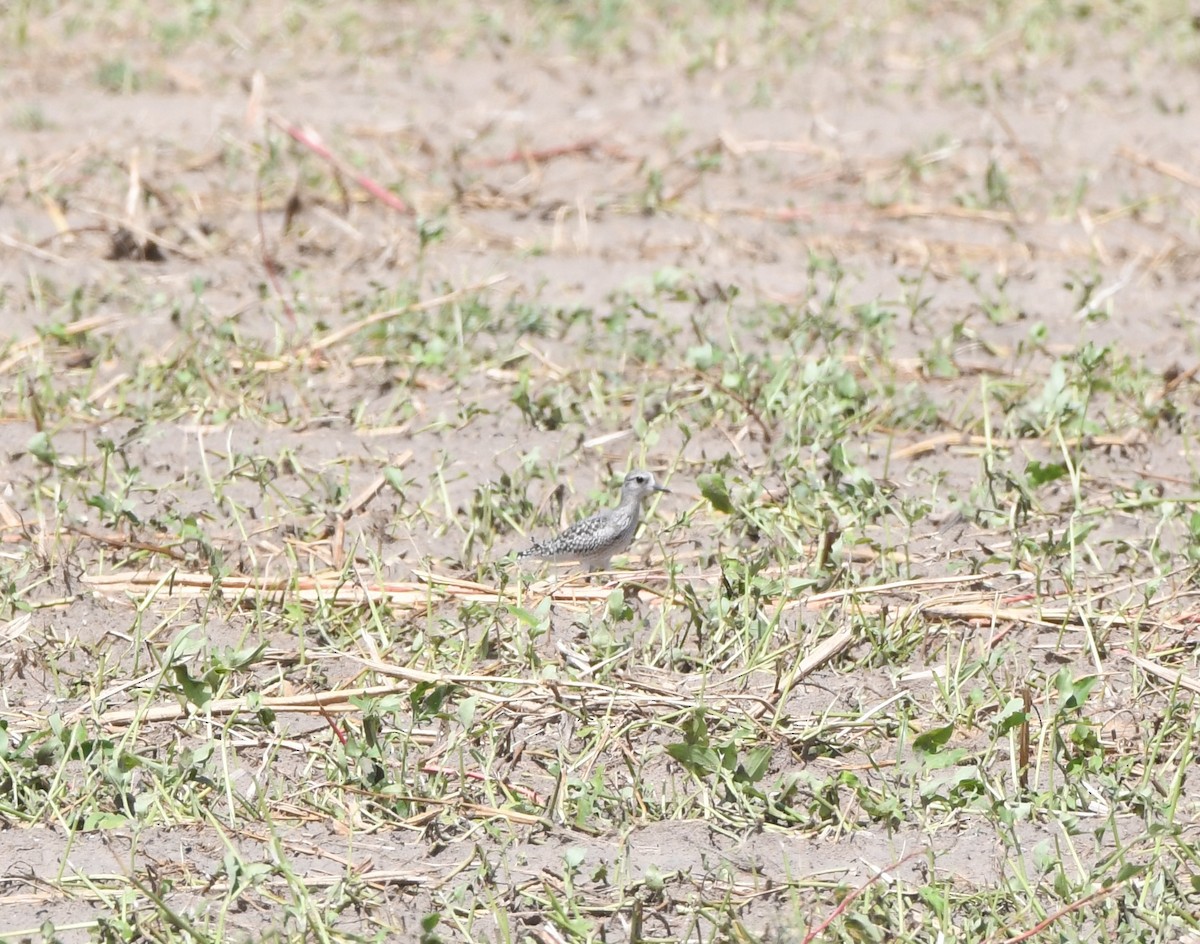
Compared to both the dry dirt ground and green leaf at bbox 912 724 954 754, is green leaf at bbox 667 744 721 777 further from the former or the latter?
green leaf at bbox 912 724 954 754

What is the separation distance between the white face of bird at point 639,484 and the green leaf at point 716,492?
0.14 meters

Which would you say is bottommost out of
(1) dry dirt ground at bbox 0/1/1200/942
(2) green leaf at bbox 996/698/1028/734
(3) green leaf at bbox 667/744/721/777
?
(1) dry dirt ground at bbox 0/1/1200/942

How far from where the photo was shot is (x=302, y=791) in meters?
3.76

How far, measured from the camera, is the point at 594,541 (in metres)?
4.60

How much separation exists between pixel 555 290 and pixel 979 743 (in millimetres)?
3075

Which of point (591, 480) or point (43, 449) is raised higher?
point (43, 449)

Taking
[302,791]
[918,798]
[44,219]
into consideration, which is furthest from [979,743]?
[44,219]

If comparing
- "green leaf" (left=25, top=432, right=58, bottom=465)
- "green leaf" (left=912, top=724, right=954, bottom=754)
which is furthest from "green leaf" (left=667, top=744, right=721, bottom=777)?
"green leaf" (left=25, top=432, right=58, bottom=465)

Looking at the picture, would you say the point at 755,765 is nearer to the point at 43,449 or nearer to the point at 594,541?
the point at 594,541

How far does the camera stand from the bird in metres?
4.60

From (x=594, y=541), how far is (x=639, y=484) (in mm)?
291

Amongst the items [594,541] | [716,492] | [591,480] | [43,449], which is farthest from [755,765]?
[43,449]

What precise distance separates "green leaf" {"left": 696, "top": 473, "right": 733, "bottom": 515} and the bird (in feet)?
0.59

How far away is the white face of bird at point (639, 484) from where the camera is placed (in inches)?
189
